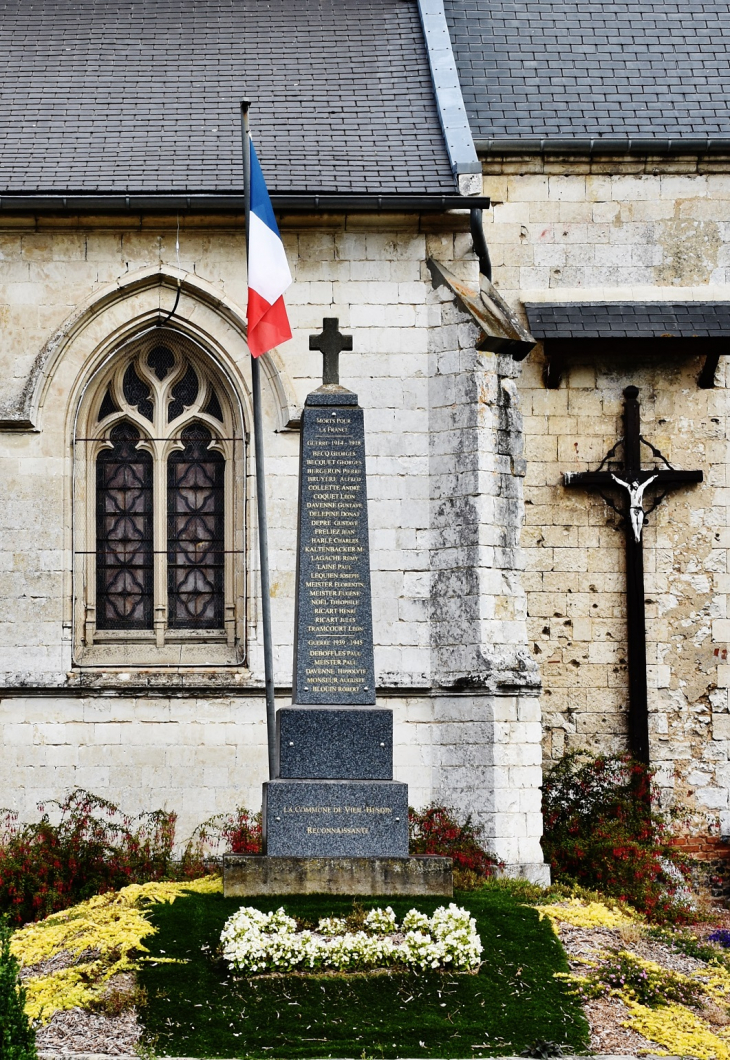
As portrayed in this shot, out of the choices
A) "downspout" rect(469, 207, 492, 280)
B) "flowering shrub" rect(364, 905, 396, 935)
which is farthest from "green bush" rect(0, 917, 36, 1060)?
"downspout" rect(469, 207, 492, 280)

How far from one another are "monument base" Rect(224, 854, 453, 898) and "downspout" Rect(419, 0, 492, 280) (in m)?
5.88

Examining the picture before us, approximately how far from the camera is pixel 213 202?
12297mm

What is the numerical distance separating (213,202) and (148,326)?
4.01 ft

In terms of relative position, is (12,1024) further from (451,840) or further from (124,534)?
(124,534)

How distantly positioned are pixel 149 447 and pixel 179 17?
17.0 ft

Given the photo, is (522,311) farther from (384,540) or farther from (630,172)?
(384,540)

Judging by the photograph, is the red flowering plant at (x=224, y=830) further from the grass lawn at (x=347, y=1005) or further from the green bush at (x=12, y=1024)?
the green bush at (x=12, y=1024)

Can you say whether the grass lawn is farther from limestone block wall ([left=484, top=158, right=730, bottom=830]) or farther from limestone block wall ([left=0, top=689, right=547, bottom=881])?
limestone block wall ([left=484, top=158, right=730, bottom=830])

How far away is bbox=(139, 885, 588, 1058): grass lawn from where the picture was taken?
7.25m

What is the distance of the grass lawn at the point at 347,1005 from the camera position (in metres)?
7.25

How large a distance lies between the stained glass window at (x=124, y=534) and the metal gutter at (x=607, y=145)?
444 cm

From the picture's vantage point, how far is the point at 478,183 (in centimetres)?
1252

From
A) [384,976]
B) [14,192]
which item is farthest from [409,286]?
[384,976]

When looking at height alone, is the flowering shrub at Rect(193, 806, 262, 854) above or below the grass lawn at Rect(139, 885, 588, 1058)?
above
